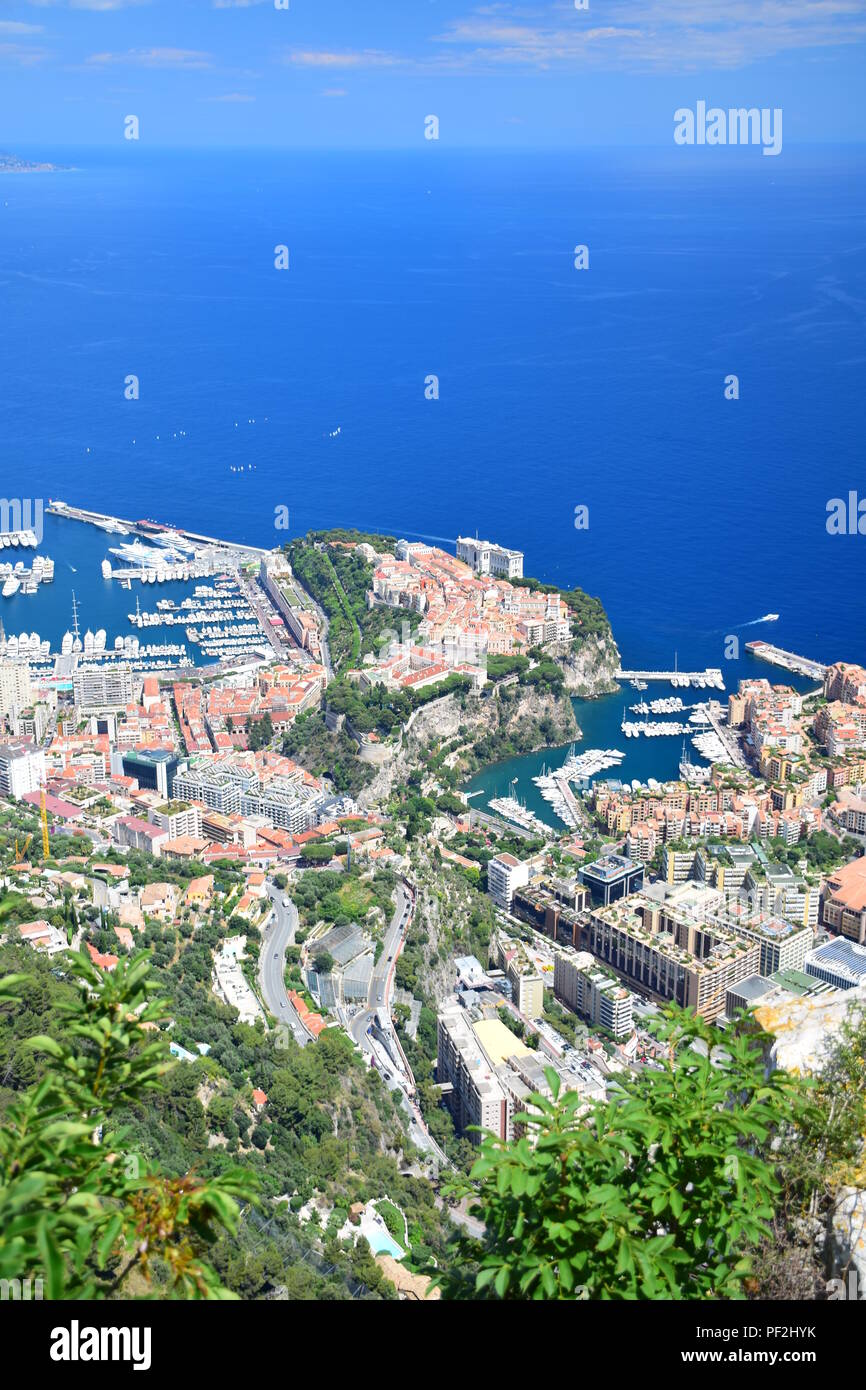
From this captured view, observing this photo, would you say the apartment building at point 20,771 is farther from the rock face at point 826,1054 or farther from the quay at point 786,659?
the rock face at point 826,1054

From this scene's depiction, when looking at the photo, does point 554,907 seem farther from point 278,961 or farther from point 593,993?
point 278,961

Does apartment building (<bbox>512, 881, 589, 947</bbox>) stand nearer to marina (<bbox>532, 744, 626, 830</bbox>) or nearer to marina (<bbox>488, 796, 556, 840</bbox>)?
marina (<bbox>488, 796, 556, 840</bbox>)

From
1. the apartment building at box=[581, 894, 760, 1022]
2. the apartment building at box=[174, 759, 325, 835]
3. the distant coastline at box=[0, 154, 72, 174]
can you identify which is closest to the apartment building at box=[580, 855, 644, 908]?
the apartment building at box=[581, 894, 760, 1022]

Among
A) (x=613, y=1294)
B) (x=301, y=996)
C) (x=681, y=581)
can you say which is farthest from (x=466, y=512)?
(x=613, y=1294)

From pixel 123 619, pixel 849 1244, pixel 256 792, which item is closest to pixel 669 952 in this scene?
pixel 256 792

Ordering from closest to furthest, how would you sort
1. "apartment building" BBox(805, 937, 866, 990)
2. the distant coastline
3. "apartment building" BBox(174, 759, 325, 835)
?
"apartment building" BBox(805, 937, 866, 990) → "apartment building" BBox(174, 759, 325, 835) → the distant coastline

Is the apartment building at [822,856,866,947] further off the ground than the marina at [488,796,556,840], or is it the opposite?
the marina at [488,796,556,840]

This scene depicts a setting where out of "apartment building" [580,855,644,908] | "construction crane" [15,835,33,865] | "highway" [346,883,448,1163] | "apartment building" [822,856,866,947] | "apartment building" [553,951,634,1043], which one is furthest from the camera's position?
"apartment building" [580,855,644,908]
